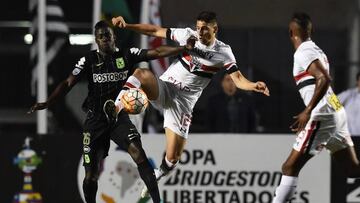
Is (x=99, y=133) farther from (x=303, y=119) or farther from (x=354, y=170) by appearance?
(x=354, y=170)

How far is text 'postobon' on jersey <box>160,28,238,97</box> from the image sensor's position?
435 inches

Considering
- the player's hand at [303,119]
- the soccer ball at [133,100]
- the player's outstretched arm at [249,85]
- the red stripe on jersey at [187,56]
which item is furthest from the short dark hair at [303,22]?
the soccer ball at [133,100]

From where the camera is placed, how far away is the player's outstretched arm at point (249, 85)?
10336 millimetres

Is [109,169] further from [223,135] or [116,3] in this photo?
[116,3]

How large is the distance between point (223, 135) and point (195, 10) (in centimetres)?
319

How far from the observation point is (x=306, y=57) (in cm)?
973

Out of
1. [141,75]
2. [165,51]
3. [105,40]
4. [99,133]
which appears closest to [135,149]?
[99,133]

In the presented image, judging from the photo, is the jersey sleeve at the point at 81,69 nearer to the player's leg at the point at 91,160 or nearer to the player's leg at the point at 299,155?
the player's leg at the point at 91,160

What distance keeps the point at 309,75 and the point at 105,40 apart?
2195 mm

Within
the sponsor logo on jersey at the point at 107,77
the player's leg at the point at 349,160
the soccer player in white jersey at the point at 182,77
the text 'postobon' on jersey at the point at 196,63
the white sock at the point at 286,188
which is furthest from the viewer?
the text 'postobon' on jersey at the point at 196,63

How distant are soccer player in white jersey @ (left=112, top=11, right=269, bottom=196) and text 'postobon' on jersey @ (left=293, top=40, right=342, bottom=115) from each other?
844mm

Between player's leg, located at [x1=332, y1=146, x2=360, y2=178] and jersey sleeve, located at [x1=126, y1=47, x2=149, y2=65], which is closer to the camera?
player's leg, located at [x1=332, y1=146, x2=360, y2=178]

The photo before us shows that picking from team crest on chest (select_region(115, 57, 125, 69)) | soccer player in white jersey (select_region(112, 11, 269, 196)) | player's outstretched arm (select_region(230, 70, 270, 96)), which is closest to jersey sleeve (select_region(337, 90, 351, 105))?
soccer player in white jersey (select_region(112, 11, 269, 196))

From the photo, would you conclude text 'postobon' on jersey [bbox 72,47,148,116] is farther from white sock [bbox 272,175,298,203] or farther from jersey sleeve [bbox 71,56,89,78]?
white sock [bbox 272,175,298,203]
